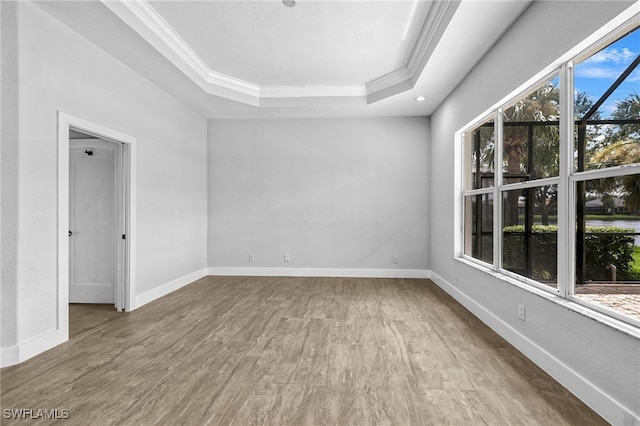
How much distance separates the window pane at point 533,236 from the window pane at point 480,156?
21.7 inches

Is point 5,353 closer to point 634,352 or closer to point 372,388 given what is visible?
point 372,388

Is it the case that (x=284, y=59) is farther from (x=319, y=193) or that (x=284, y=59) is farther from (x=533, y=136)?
(x=533, y=136)

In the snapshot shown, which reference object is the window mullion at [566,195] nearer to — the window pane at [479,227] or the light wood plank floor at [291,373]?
the light wood plank floor at [291,373]

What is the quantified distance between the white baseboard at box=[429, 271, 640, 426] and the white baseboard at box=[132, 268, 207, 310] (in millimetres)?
4038

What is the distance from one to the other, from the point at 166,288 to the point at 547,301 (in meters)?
4.52

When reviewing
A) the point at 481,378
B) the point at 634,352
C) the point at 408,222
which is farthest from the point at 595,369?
the point at 408,222

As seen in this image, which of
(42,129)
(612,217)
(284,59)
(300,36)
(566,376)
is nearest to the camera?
(612,217)

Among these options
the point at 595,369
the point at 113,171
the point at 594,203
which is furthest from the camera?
the point at 113,171

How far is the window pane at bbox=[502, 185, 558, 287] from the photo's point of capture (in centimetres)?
250

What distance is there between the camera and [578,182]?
7.27 ft

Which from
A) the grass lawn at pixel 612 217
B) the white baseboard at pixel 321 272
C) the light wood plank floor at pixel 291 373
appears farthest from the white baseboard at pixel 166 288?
the grass lawn at pixel 612 217

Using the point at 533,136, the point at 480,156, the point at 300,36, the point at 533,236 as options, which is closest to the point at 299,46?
the point at 300,36

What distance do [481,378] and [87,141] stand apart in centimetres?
489

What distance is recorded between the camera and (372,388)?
7.04 ft
